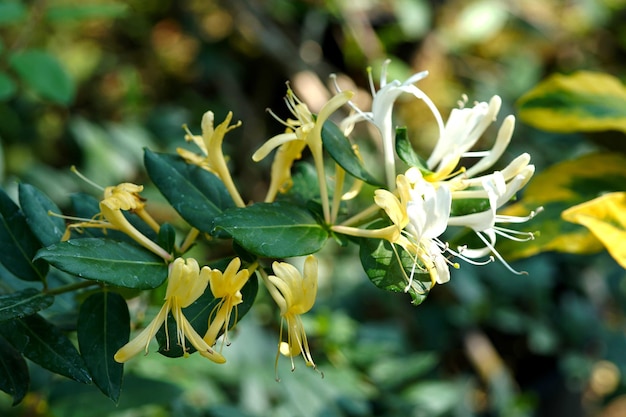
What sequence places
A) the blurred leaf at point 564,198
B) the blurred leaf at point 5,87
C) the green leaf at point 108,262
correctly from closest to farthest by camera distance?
1. the green leaf at point 108,262
2. the blurred leaf at point 564,198
3. the blurred leaf at point 5,87

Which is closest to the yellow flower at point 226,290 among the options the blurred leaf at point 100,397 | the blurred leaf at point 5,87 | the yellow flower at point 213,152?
the yellow flower at point 213,152

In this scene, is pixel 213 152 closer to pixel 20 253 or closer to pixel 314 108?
pixel 20 253

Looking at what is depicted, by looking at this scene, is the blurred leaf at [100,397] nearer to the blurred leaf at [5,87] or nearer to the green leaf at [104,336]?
the green leaf at [104,336]

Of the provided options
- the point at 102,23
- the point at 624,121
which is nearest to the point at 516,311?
the point at 624,121

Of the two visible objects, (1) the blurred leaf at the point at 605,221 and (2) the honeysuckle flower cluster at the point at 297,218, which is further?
(1) the blurred leaf at the point at 605,221

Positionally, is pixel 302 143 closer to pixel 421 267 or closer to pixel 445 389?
Result: pixel 421 267

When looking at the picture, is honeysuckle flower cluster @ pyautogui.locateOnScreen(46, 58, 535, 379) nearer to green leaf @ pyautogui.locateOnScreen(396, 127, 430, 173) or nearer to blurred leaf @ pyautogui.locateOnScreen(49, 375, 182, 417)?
green leaf @ pyautogui.locateOnScreen(396, 127, 430, 173)

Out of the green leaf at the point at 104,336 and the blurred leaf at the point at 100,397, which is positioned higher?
the green leaf at the point at 104,336
